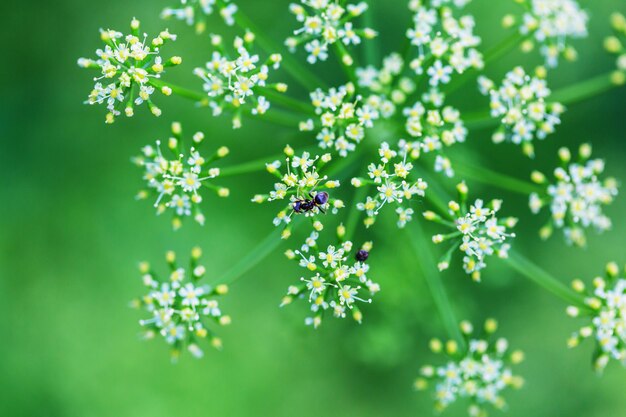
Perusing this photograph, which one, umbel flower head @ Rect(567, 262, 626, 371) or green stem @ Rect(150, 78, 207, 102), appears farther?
umbel flower head @ Rect(567, 262, 626, 371)

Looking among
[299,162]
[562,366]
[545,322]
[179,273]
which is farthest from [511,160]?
[179,273]

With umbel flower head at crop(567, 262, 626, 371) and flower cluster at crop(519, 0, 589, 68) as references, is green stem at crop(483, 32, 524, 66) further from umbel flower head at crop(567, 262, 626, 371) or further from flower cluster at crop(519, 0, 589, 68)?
umbel flower head at crop(567, 262, 626, 371)

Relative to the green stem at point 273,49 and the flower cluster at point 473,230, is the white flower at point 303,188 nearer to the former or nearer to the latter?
the flower cluster at point 473,230

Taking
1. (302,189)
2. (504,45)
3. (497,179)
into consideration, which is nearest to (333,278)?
(302,189)

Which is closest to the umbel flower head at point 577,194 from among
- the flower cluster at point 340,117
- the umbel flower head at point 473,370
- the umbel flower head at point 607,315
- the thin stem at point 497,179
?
the thin stem at point 497,179

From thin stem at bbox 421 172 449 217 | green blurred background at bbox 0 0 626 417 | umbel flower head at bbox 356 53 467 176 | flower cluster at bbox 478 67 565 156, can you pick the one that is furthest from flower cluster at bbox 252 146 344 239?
green blurred background at bbox 0 0 626 417

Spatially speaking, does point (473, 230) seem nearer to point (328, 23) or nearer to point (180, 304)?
point (328, 23)

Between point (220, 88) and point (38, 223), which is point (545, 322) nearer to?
point (220, 88)
